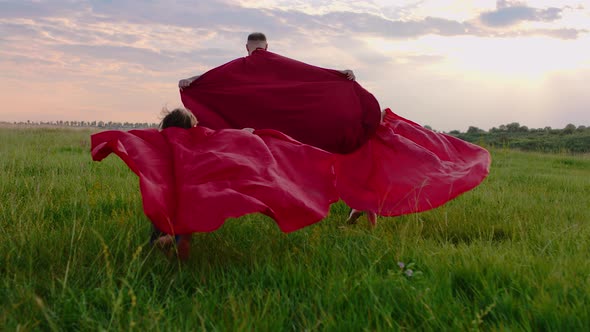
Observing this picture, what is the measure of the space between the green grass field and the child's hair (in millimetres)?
912

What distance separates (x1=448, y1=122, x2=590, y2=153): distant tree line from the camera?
111ft

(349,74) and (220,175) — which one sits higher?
(349,74)

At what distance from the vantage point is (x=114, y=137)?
12.4 feet

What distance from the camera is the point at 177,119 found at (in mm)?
4168

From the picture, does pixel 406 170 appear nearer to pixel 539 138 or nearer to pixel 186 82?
pixel 186 82

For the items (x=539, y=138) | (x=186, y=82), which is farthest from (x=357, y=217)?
(x=539, y=138)

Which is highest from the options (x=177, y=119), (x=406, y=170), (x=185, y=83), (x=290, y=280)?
(x=185, y=83)

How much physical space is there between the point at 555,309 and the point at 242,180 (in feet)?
6.74

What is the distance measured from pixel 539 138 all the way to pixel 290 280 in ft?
136

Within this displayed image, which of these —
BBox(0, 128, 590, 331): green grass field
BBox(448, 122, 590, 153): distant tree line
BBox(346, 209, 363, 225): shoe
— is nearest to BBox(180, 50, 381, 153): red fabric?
BBox(346, 209, 363, 225): shoe

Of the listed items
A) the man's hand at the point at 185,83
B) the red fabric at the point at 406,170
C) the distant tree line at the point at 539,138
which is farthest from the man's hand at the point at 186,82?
the distant tree line at the point at 539,138

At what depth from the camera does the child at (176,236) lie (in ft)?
11.4

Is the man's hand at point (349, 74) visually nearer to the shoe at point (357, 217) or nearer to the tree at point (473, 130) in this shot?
the shoe at point (357, 217)

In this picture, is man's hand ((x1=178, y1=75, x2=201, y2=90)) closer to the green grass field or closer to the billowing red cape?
the billowing red cape
